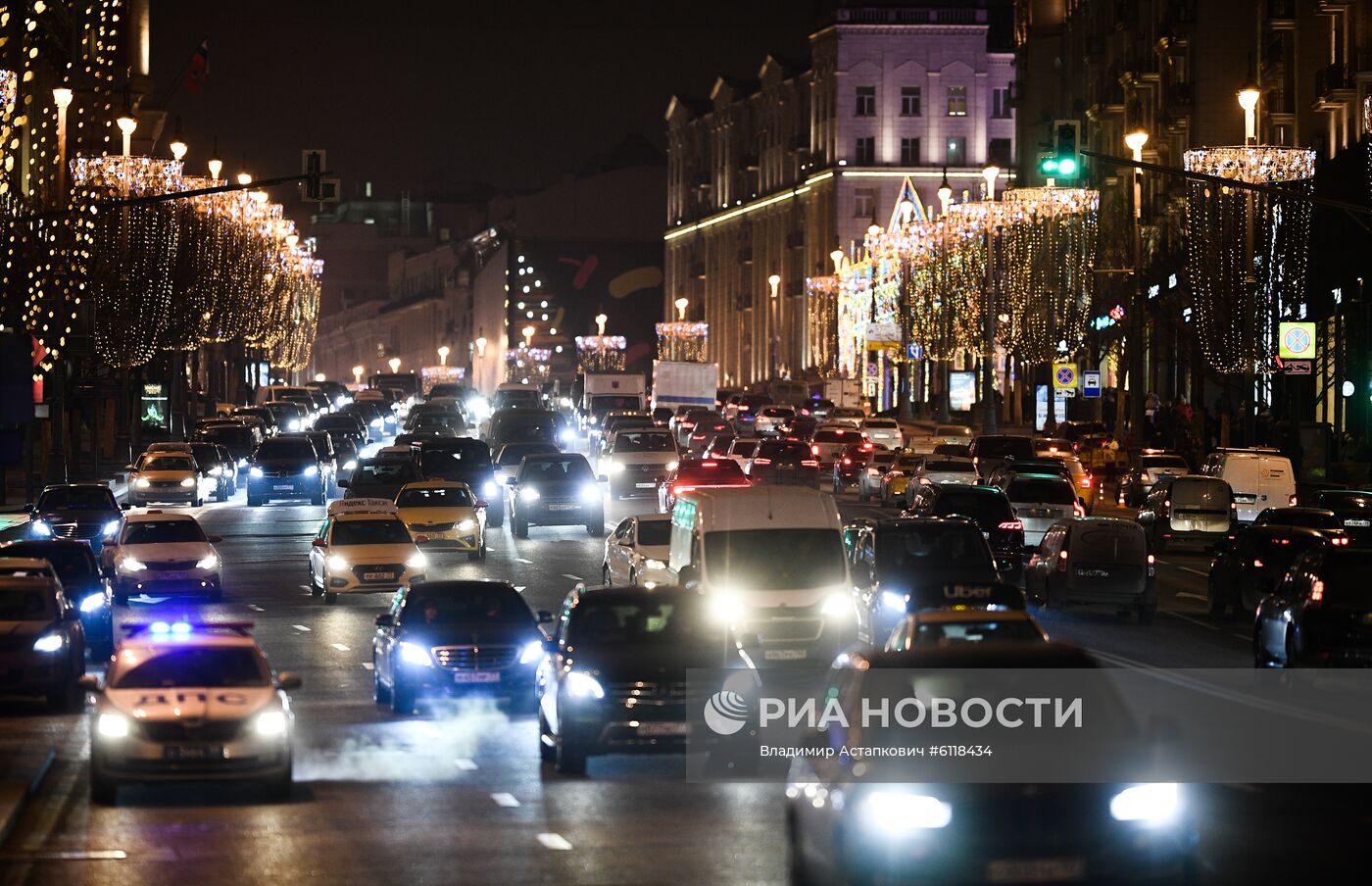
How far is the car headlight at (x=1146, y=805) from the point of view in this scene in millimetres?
10906

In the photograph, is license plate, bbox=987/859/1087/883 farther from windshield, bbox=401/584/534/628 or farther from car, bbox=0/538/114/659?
car, bbox=0/538/114/659

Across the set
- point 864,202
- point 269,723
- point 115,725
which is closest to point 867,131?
point 864,202

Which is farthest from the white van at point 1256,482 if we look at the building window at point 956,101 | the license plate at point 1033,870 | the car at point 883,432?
the building window at point 956,101

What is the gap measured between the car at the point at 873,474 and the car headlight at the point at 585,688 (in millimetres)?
39744

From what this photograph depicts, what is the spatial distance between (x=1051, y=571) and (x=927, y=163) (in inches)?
5014

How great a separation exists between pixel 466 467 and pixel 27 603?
1193 inches

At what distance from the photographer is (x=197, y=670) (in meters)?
17.9

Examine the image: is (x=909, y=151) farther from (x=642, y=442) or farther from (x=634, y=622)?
(x=634, y=622)

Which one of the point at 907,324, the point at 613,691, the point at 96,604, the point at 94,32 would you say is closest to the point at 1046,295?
the point at 907,324

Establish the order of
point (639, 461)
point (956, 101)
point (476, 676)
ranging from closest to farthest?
point (476, 676)
point (639, 461)
point (956, 101)

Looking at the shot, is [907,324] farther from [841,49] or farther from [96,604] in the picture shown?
[96,604]

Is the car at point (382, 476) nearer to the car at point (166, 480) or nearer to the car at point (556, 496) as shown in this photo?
the car at point (556, 496)

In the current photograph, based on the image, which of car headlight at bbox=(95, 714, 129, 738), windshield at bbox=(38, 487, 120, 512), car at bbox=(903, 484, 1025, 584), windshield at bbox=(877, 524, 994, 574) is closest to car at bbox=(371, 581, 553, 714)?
car headlight at bbox=(95, 714, 129, 738)

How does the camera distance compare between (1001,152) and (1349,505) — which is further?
(1001,152)
